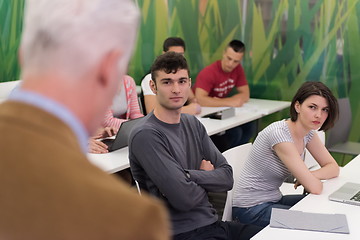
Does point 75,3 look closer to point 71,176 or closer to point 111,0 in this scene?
point 111,0

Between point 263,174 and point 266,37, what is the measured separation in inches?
126

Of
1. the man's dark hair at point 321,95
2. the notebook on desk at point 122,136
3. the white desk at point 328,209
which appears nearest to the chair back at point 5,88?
the notebook on desk at point 122,136

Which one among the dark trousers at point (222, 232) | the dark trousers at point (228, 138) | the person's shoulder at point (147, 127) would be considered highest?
the person's shoulder at point (147, 127)

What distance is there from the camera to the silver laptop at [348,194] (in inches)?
103

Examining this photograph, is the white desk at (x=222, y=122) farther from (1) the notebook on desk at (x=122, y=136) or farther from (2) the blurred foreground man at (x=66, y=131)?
(2) the blurred foreground man at (x=66, y=131)

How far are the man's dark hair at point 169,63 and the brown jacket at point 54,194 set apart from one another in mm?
2257

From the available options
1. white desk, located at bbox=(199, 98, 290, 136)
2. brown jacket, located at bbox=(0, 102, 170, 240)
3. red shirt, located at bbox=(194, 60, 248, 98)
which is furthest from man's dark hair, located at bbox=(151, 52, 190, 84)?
red shirt, located at bbox=(194, 60, 248, 98)

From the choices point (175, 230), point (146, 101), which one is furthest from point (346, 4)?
point (175, 230)

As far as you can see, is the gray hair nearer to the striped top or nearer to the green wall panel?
the striped top

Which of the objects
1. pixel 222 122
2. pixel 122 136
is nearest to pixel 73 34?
pixel 122 136

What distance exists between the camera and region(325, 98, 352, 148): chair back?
5.09m

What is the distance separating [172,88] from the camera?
2787mm

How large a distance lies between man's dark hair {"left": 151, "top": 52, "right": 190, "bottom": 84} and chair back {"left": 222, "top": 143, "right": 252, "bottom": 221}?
526 millimetres

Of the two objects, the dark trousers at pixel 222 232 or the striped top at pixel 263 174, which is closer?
the dark trousers at pixel 222 232
